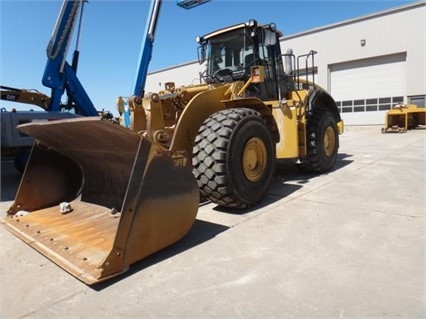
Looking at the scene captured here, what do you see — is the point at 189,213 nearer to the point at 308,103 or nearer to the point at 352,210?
the point at 352,210

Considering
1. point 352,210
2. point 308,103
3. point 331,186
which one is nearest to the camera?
point 352,210

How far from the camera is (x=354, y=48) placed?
21.6 metres

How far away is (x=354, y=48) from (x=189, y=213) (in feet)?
69.8

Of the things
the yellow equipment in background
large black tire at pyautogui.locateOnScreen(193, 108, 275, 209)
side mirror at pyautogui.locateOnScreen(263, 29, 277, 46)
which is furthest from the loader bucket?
the yellow equipment in background

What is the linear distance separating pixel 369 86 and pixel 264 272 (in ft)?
68.5

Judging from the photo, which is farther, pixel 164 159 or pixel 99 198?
pixel 99 198

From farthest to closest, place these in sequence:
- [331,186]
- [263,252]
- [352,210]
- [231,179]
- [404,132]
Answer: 1. [404,132]
2. [331,186]
3. [352,210]
4. [231,179]
5. [263,252]

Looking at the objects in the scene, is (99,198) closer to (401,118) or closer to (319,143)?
(319,143)

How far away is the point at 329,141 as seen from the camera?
697 cm

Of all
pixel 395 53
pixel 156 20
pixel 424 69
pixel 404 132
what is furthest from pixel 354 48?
pixel 156 20

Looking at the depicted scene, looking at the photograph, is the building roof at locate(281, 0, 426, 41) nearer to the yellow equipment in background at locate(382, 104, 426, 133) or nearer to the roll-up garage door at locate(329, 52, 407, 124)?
the roll-up garage door at locate(329, 52, 407, 124)

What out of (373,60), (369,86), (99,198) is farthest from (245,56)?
(373,60)

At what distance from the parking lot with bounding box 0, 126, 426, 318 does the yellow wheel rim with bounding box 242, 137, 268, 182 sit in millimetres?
418

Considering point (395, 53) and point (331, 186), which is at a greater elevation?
point (395, 53)
